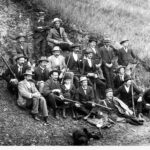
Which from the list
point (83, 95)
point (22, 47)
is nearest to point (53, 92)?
point (83, 95)

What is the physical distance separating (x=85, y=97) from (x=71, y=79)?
83 cm

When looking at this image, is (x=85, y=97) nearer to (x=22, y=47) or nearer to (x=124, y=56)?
(x=22, y=47)

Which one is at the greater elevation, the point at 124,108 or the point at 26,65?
the point at 26,65

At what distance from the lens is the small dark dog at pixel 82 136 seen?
11367 millimetres

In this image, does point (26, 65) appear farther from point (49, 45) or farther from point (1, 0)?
point (1, 0)

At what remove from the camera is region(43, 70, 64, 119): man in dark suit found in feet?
41.7

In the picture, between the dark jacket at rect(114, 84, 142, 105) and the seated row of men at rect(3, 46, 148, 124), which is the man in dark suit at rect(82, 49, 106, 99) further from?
the dark jacket at rect(114, 84, 142, 105)

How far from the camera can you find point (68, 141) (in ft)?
38.5

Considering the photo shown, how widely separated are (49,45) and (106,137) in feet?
16.1

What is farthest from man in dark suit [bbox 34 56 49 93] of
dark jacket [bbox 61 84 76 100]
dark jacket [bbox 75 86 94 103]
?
dark jacket [bbox 75 86 94 103]

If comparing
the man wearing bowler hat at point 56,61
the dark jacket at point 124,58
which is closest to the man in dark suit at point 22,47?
the man wearing bowler hat at point 56,61

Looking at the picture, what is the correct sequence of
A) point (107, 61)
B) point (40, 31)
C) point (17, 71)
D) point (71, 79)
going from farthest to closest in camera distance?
point (40, 31) < point (107, 61) < point (71, 79) < point (17, 71)

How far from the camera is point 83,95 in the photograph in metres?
13.5

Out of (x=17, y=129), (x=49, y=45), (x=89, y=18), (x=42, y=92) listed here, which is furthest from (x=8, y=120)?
(x=89, y=18)
